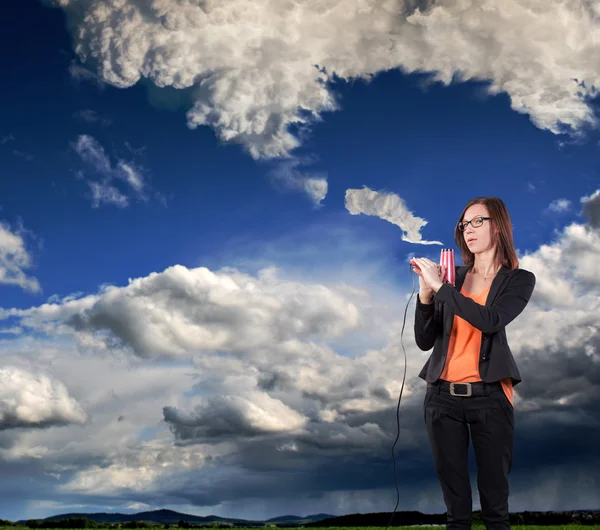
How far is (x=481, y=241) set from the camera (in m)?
5.74

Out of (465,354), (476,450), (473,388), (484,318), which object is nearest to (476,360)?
(465,354)

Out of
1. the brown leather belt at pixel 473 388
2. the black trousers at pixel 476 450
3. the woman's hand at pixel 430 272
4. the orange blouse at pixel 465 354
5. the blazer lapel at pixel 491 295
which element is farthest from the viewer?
the blazer lapel at pixel 491 295

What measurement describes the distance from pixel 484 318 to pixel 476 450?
112 cm

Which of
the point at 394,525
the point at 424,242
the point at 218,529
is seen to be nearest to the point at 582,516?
the point at 394,525

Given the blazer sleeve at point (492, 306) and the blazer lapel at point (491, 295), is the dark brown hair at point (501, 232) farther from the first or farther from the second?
the blazer sleeve at point (492, 306)

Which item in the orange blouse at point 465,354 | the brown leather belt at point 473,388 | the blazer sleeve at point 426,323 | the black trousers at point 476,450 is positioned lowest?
the black trousers at point 476,450

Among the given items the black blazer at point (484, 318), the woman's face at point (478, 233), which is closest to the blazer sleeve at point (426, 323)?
the black blazer at point (484, 318)

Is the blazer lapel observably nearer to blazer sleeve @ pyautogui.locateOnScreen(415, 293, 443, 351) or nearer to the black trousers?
blazer sleeve @ pyautogui.locateOnScreen(415, 293, 443, 351)

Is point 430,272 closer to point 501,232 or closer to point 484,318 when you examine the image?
point 484,318

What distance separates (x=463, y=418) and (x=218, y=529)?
1252 cm

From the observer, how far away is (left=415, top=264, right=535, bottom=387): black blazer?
17.1ft

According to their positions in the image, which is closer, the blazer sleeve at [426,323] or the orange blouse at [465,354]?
the orange blouse at [465,354]

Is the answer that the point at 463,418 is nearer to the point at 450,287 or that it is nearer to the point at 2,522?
the point at 450,287

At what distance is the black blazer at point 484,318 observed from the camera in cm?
522
